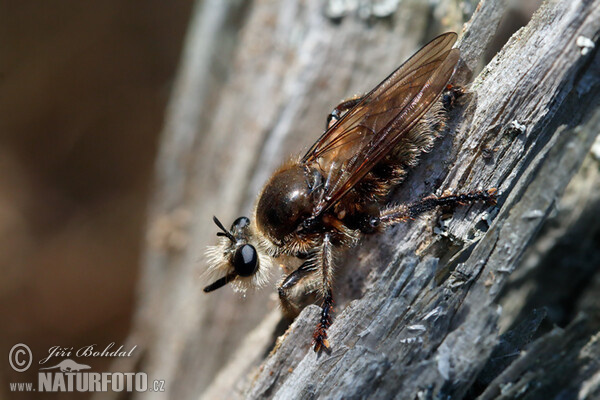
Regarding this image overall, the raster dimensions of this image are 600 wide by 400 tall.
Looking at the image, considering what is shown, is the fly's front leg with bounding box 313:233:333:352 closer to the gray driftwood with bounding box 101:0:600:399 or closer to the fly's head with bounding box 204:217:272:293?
the gray driftwood with bounding box 101:0:600:399

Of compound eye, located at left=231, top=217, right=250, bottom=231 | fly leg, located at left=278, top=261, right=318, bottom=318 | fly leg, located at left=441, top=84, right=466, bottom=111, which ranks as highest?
compound eye, located at left=231, top=217, right=250, bottom=231

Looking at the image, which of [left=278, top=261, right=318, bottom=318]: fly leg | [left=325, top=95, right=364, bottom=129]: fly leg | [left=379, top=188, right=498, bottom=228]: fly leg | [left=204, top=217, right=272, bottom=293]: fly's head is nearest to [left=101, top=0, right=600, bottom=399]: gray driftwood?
[left=379, top=188, right=498, bottom=228]: fly leg

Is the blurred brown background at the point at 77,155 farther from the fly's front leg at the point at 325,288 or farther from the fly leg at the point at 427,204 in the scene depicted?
the fly leg at the point at 427,204

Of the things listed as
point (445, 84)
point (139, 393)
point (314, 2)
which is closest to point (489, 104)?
point (445, 84)

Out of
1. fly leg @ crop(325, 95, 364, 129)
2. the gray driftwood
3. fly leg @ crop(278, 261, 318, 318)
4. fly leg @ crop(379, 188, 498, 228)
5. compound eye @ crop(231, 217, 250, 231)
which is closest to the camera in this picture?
the gray driftwood

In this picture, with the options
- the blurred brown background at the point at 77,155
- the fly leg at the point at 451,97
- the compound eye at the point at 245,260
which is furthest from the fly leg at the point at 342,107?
the blurred brown background at the point at 77,155

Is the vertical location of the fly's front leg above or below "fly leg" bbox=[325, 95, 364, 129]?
below

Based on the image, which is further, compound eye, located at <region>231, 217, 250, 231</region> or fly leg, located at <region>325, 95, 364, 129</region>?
fly leg, located at <region>325, 95, 364, 129</region>
